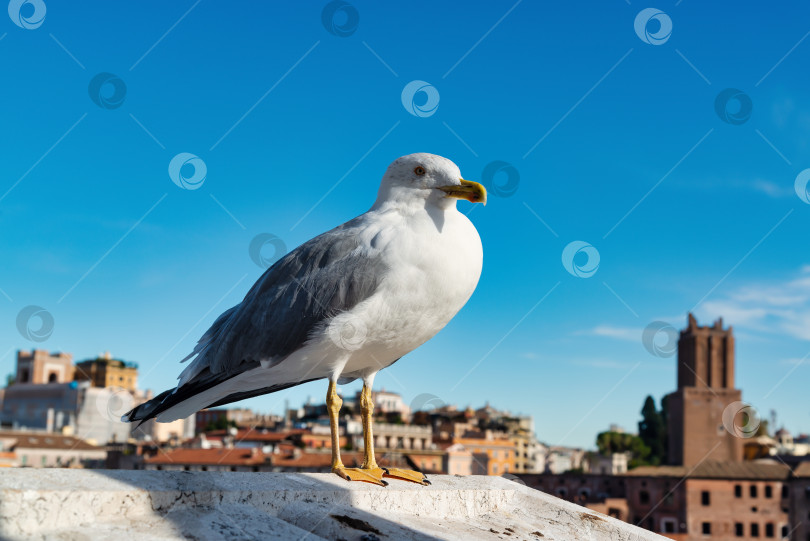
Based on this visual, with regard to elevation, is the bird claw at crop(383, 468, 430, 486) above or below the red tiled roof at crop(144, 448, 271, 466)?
above

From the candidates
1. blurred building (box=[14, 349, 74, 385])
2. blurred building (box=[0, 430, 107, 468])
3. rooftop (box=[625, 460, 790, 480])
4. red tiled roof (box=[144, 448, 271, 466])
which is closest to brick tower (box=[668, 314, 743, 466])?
rooftop (box=[625, 460, 790, 480])

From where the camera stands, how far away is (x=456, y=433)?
6594cm

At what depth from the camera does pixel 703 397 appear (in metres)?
75.9

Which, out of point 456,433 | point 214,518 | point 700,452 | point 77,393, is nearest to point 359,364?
point 214,518

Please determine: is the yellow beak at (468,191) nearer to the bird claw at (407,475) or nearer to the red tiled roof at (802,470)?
the bird claw at (407,475)

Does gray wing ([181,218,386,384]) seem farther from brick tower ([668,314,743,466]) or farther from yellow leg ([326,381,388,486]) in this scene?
brick tower ([668,314,743,466])

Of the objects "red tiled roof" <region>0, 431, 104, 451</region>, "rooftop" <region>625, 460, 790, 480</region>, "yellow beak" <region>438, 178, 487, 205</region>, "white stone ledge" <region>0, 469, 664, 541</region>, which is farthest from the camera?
"red tiled roof" <region>0, 431, 104, 451</region>

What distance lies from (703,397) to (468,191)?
7757 cm

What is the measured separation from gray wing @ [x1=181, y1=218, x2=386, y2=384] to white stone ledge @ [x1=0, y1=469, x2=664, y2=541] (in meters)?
0.56

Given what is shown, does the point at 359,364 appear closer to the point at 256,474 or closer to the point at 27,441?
the point at 256,474

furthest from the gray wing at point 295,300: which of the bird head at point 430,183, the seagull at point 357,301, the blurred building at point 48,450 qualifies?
the blurred building at point 48,450

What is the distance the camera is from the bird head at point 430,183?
12.0ft

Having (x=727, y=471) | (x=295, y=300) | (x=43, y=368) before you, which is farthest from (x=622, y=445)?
(x=295, y=300)
